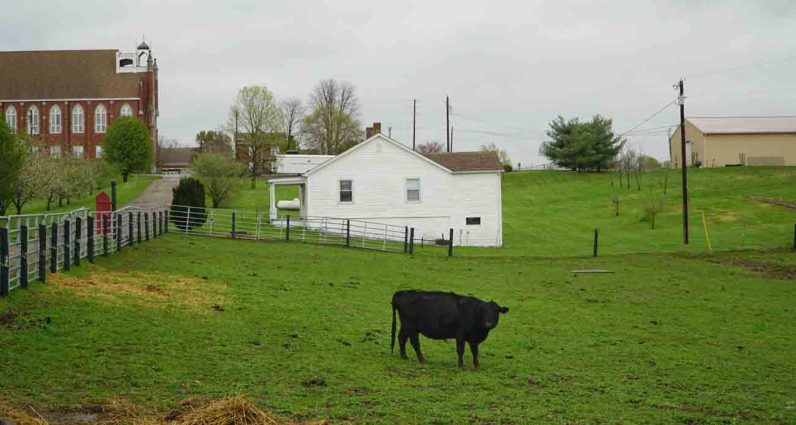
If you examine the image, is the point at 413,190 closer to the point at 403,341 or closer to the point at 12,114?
the point at 403,341

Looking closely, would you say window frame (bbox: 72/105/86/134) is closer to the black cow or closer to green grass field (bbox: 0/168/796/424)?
green grass field (bbox: 0/168/796/424)

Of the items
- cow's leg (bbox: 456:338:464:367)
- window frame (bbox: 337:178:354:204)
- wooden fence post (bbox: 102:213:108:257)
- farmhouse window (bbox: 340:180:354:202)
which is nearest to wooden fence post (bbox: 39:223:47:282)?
wooden fence post (bbox: 102:213:108:257)

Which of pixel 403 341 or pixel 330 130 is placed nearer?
pixel 403 341

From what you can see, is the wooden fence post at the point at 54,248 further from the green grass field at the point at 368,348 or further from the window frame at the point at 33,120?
the window frame at the point at 33,120

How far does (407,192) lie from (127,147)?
165 ft

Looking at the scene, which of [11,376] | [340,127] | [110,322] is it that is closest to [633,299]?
[110,322]

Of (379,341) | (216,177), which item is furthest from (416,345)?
(216,177)

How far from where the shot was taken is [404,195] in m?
46.1

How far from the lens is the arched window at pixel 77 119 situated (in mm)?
108250

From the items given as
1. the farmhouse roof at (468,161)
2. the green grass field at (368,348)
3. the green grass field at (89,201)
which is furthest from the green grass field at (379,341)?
the green grass field at (89,201)

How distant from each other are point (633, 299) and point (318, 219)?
24.7 meters

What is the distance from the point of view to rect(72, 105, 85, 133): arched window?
10825cm

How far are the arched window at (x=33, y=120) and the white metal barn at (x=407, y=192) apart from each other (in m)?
73.4

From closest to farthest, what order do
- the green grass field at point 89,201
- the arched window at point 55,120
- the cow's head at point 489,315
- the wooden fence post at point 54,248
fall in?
the cow's head at point 489,315
the wooden fence post at point 54,248
the green grass field at point 89,201
the arched window at point 55,120
